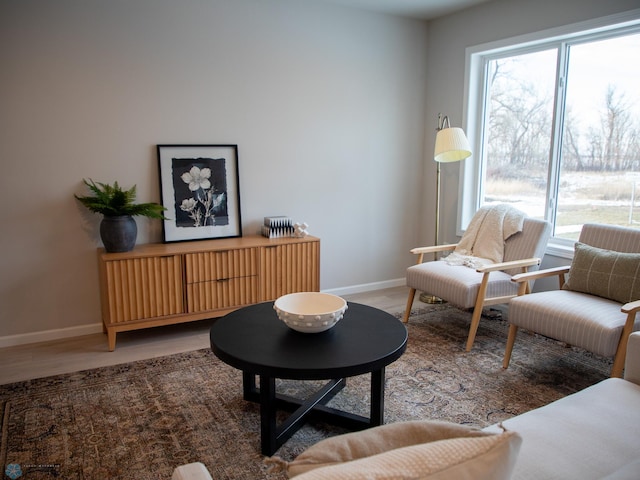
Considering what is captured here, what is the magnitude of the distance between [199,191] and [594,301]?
2.83 metres

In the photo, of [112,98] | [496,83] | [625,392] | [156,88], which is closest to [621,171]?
[496,83]

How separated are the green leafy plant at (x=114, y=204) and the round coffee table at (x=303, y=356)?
1222 millimetres

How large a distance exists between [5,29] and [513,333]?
3.75m

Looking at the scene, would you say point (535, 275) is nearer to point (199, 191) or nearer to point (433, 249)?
point (433, 249)

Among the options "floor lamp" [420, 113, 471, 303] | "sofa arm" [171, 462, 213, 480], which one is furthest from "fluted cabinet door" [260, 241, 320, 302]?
"sofa arm" [171, 462, 213, 480]

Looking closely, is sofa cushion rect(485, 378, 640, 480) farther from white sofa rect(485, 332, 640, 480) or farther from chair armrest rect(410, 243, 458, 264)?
chair armrest rect(410, 243, 458, 264)

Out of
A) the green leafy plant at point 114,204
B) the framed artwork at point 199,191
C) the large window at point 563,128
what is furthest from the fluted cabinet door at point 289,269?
the large window at point 563,128

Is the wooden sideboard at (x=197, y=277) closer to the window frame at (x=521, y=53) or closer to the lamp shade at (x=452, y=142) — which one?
the lamp shade at (x=452, y=142)

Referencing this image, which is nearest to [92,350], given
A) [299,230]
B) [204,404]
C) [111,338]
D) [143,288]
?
[111,338]

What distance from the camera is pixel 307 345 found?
85.0 inches

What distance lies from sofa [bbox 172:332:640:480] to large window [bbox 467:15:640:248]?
200 centimetres

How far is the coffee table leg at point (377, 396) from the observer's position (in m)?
2.17

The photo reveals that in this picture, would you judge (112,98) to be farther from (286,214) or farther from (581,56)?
(581,56)

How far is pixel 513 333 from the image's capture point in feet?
9.90
